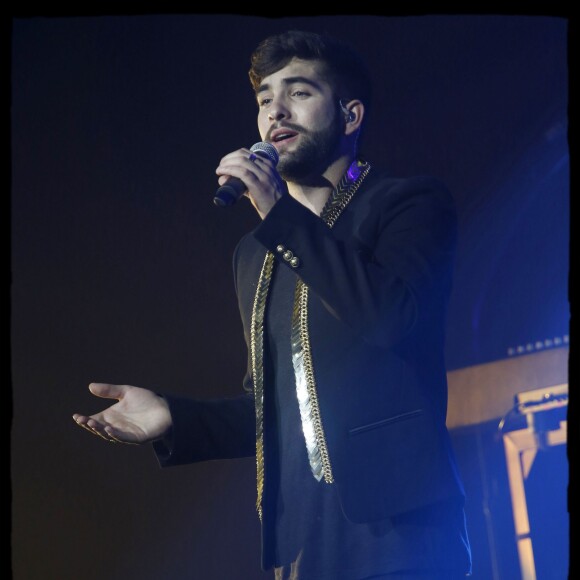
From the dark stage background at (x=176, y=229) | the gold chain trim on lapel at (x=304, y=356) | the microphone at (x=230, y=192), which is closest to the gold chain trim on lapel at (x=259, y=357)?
the gold chain trim on lapel at (x=304, y=356)

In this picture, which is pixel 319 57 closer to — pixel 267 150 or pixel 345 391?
pixel 267 150

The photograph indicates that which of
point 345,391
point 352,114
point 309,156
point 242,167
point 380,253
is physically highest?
point 352,114

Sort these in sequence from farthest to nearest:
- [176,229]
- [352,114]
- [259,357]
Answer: [176,229]
[352,114]
[259,357]

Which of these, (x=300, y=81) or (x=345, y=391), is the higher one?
(x=300, y=81)

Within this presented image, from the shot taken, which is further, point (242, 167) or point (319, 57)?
point (319, 57)

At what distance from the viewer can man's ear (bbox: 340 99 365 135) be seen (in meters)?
1.62

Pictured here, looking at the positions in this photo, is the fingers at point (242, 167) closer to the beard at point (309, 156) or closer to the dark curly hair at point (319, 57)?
the beard at point (309, 156)

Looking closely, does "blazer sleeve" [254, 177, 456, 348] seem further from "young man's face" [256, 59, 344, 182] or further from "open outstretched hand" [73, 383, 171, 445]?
"open outstretched hand" [73, 383, 171, 445]

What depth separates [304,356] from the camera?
1.35 m

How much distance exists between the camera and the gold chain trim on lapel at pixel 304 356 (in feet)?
4.30

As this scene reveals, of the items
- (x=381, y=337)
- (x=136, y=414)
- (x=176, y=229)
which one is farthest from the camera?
(x=176, y=229)

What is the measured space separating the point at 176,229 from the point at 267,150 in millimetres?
785

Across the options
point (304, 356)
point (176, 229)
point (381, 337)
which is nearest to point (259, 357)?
point (304, 356)

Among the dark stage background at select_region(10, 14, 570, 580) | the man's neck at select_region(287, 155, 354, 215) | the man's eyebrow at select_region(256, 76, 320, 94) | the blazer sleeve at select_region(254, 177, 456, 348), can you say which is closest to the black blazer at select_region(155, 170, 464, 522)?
the blazer sleeve at select_region(254, 177, 456, 348)
